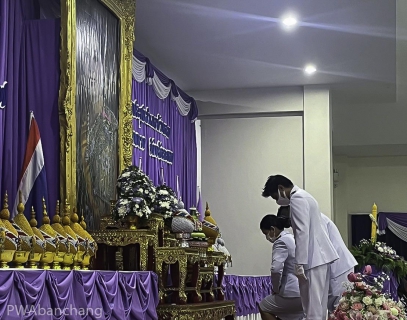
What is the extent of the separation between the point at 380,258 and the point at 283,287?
3738 mm

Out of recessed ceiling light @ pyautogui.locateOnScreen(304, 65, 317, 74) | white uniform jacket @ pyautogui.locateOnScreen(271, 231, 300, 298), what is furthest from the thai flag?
recessed ceiling light @ pyautogui.locateOnScreen(304, 65, 317, 74)

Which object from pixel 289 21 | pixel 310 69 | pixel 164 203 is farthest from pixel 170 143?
pixel 164 203

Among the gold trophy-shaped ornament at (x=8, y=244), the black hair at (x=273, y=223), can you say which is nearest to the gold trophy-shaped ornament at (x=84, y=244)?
the gold trophy-shaped ornament at (x=8, y=244)

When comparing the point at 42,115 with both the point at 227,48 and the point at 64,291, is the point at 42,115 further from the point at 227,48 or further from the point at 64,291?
the point at 227,48

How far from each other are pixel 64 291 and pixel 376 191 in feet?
45.1

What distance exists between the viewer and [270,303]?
6566 mm

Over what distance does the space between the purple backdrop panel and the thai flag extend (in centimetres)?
303

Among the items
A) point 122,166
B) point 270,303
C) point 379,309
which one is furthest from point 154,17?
point 379,309

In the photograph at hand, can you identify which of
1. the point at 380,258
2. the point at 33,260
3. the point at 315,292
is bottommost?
the point at 380,258

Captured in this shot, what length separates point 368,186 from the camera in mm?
16594

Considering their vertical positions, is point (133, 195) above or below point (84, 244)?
above

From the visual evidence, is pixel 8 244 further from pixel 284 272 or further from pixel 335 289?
pixel 335 289

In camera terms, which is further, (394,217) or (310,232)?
(394,217)

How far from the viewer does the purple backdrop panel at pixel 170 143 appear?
8852 millimetres
